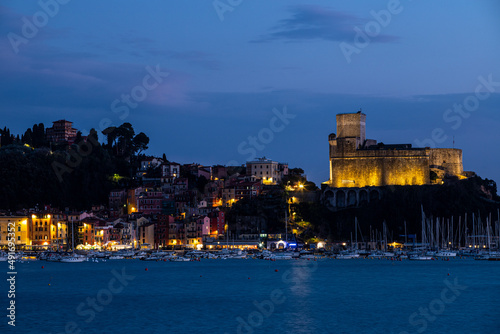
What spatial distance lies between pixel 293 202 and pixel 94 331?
5934 centimetres

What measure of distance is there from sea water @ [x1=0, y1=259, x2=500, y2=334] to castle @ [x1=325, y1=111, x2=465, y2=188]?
75.1 ft

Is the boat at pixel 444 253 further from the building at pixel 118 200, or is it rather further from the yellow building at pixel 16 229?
the yellow building at pixel 16 229

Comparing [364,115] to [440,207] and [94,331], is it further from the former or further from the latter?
[94,331]

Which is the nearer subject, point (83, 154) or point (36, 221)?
point (36, 221)

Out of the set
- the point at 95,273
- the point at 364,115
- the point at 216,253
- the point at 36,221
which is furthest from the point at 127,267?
the point at 364,115

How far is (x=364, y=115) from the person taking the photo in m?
91.0

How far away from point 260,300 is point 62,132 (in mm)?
78133

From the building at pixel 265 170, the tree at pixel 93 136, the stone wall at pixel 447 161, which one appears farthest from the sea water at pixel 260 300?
the tree at pixel 93 136

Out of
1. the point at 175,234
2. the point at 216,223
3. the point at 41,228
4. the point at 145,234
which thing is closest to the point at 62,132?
the point at 41,228

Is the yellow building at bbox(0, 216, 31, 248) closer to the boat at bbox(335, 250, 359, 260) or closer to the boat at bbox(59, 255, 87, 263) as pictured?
the boat at bbox(59, 255, 87, 263)

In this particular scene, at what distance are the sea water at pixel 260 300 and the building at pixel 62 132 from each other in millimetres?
50574

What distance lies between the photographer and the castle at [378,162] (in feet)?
290

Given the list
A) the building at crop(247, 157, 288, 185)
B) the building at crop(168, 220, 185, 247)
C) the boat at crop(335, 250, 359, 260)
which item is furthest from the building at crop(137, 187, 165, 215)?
the boat at crop(335, 250, 359, 260)

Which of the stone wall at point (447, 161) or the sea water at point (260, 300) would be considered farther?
the stone wall at point (447, 161)
